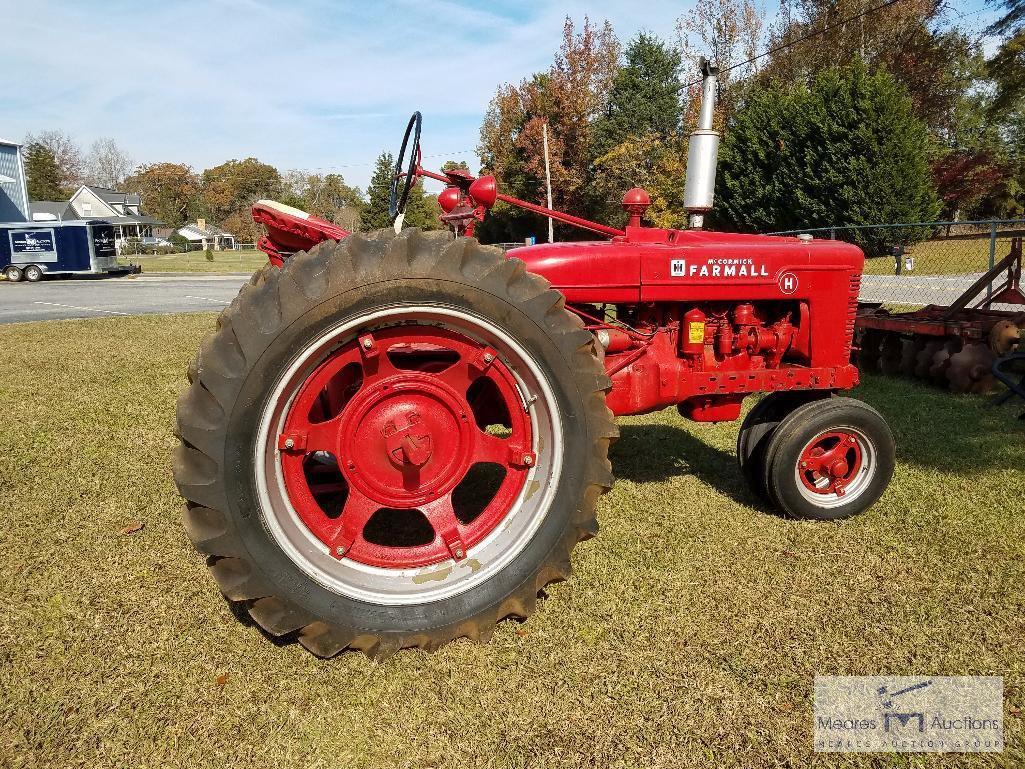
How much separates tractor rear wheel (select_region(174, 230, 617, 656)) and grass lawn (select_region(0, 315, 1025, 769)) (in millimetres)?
236

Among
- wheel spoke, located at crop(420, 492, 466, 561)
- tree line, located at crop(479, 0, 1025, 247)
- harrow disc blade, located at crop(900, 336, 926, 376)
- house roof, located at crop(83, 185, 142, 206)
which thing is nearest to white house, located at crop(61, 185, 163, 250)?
house roof, located at crop(83, 185, 142, 206)

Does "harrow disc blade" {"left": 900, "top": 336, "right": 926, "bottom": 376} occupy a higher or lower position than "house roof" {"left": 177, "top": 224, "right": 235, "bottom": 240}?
lower

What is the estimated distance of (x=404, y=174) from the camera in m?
3.49

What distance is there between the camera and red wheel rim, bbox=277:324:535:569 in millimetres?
2355

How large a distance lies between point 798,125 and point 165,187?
246 feet

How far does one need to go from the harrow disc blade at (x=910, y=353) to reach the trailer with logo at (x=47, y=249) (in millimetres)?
26990

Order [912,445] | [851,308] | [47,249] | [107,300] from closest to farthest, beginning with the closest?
[851,308], [912,445], [107,300], [47,249]

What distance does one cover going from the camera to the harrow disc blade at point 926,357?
20.8 ft

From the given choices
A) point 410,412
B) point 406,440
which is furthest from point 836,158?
point 406,440

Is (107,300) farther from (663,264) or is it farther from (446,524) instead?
(446,524)

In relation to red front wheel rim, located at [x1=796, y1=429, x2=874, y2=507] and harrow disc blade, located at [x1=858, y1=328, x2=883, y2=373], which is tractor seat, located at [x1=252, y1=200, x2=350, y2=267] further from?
harrow disc blade, located at [x1=858, y1=328, x2=883, y2=373]

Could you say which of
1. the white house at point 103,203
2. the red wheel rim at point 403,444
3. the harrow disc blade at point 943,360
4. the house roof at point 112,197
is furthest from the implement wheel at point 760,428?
the house roof at point 112,197

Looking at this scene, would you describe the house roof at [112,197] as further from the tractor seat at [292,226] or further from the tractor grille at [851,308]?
the tractor grille at [851,308]

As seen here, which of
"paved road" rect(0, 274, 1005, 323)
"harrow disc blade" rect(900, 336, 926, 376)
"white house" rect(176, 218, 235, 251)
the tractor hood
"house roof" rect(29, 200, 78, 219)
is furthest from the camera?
"white house" rect(176, 218, 235, 251)
